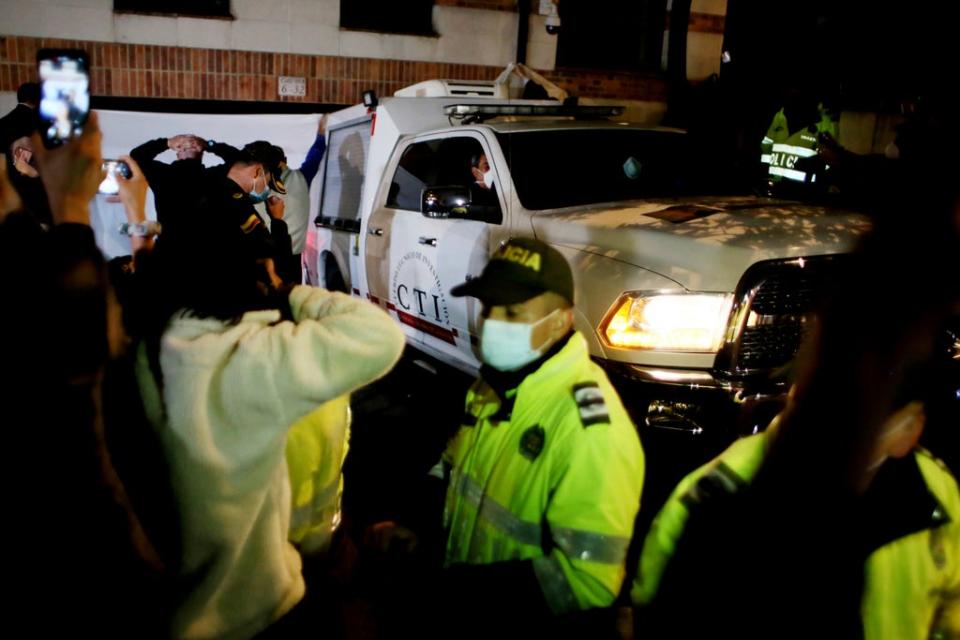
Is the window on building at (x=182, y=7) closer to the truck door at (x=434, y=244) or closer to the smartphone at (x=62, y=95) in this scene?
the truck door at (x=434, y=244)

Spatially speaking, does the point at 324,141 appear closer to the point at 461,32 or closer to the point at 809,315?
the point at 461,32

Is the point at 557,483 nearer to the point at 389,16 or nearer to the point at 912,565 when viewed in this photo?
the point at 912,565

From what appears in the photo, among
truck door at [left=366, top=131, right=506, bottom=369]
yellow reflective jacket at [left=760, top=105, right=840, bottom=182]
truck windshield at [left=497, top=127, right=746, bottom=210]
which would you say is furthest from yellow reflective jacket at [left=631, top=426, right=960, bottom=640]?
yellow reflective jacket at [left=760, top=105, right=840, bottom=182]

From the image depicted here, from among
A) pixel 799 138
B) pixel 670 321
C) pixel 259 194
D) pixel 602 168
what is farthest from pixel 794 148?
pixel 259 194

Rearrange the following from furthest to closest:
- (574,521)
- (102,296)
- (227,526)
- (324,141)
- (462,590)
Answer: (324,141) → (462,590) → (574,521) → (227,526) → (102,296)

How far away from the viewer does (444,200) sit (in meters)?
4.61

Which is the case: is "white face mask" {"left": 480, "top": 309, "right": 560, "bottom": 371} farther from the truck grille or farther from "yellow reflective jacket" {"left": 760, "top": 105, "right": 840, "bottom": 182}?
"yellow reflective jacket" {"left": 760, "top": 105, "right": 840, "bottom": 182}

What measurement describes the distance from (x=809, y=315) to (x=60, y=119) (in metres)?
3.36

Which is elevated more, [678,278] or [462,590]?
[678,278]

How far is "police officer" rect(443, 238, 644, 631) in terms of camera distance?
6.07 ft

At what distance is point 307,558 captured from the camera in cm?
211

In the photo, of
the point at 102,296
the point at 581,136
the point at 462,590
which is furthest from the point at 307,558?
the point at 581,136

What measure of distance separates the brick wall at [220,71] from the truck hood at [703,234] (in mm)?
6100

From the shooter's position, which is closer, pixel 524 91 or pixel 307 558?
pixel 307 558
